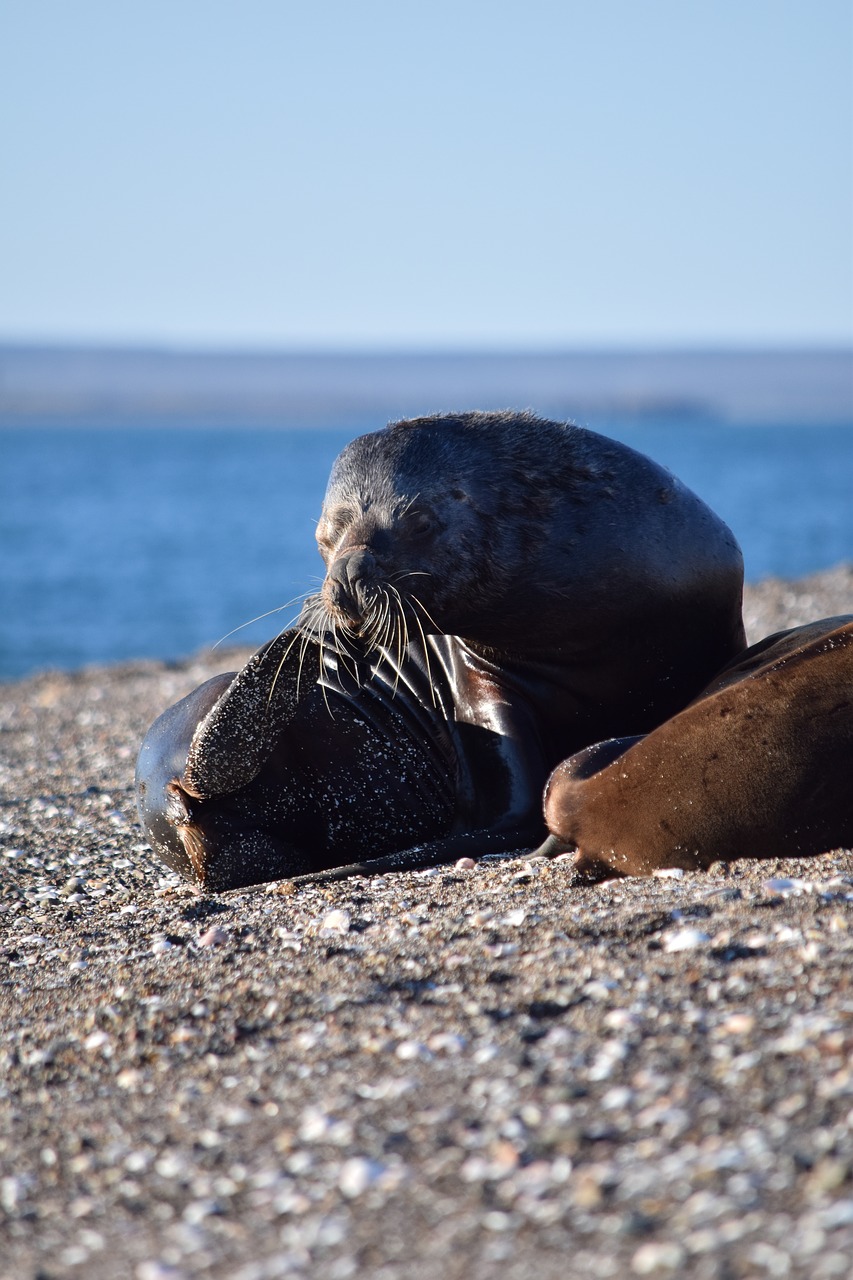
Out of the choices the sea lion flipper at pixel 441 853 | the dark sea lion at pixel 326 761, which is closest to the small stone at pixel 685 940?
the sea lion flipper at pixel 441 853

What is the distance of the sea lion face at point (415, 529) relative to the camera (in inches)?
226

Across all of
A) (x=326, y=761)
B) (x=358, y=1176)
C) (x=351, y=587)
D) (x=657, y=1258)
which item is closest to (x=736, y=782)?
(x=351, y=587)

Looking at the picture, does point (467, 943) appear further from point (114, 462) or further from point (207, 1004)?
point (114, 462)

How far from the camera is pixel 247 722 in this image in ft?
19.1

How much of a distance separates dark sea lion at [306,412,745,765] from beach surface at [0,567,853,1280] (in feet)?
3.63

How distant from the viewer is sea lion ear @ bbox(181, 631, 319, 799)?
5793 mm

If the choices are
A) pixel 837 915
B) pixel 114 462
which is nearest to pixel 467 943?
pixel 837 915

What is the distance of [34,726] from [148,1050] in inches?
324

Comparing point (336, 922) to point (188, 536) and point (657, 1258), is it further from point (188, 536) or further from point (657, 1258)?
point (188, 536)

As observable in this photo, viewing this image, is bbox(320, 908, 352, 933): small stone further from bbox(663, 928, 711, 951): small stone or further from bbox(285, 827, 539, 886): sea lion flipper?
bbox(663, 928, 711, 951): small stone

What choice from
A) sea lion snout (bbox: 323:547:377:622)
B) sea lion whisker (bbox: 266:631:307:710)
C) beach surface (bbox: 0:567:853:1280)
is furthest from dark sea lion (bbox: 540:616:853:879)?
sea lion whisker (bbox: 266:631:307:710)

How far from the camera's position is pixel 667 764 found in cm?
471

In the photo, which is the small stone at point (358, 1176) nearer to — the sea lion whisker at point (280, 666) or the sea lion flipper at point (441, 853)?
the sea lion flipper at point (441, 853)

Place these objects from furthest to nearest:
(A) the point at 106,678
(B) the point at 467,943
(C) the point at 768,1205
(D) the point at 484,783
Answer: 1. (A) the point at 106,678
2. (D) the point at 484,783
3. (B) the point at 467,943
4. (C) the point at 768,1205
